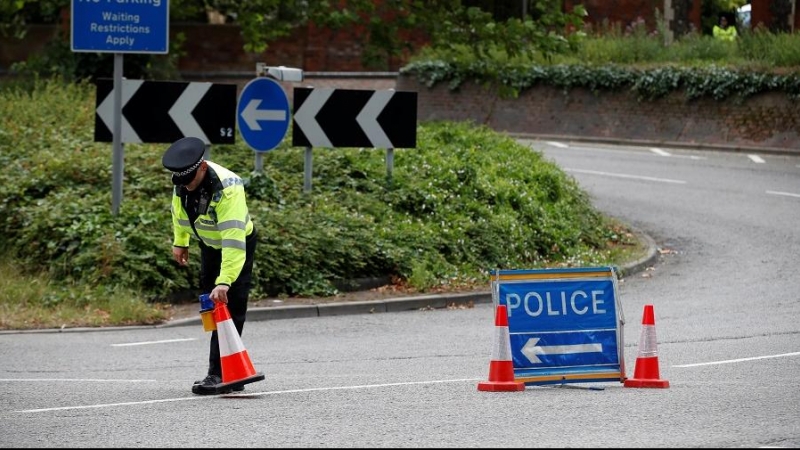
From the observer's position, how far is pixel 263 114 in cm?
1720

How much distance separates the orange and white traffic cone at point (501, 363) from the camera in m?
9.67

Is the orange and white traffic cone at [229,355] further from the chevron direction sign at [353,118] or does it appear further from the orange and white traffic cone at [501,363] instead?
the chevron direction sign at [353,118]

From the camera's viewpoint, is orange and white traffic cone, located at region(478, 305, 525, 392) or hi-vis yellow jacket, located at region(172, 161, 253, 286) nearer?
hi-vis yellow jacket, located at region(172, 161, 253, 286)

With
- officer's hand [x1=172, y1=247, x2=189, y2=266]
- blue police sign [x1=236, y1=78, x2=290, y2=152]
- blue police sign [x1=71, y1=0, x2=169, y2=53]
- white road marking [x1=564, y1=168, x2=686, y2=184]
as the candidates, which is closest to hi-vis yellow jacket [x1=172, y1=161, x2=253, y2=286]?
officer's hand [x1=172, y1=247, x2=189, y2=266]

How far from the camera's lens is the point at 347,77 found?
1620 inches

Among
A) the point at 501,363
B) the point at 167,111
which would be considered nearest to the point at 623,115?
the point at 167,111

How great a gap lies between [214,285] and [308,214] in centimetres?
709

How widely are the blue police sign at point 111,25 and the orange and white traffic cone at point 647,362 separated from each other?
7558 millimetres

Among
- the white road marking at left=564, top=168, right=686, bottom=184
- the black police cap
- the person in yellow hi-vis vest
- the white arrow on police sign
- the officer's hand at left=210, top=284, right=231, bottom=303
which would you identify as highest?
the person in yellow hi-vis vest

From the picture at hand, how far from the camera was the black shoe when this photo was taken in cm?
970

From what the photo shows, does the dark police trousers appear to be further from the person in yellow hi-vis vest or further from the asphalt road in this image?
the person in yellow hi-vis vest

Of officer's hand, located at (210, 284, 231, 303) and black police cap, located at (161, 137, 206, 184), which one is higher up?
black police cap, located at (161, 137, 206, 184)

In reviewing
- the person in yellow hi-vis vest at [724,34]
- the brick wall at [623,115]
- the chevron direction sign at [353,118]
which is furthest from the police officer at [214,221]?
the person in yellow hi-vis vest at [724,34]

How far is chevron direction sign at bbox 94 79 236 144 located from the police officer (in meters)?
6.89
